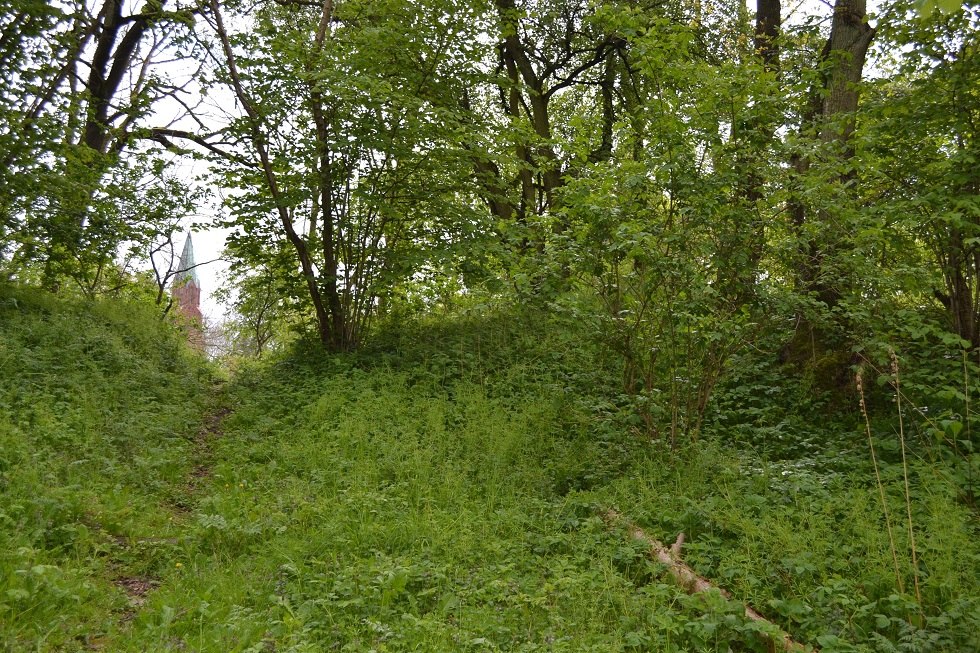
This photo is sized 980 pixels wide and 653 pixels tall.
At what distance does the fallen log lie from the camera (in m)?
3.94

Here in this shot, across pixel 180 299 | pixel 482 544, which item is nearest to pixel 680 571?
pixel 482 544

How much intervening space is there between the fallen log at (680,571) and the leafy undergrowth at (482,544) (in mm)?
80

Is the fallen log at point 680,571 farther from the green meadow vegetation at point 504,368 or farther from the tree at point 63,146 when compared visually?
the tree at point 63,146

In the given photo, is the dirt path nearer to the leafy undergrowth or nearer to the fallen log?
the leafy undergrowth

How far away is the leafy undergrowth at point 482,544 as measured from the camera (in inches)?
160

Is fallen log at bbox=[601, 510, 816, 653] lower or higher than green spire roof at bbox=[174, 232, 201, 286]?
lower

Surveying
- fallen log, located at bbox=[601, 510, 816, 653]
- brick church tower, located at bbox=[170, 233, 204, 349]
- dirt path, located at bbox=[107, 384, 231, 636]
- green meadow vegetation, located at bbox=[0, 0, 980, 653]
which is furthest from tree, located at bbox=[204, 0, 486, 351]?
fallen log, located at bbox=[601, 510, 816, 653]

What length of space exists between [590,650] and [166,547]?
10.6 feet

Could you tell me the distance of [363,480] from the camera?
21.0ft

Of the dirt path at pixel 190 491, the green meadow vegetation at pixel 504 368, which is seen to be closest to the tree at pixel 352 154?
the green meadow vegetation at pixel 504 368

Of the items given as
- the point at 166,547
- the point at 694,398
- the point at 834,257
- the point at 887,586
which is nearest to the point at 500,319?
the point at 694,398

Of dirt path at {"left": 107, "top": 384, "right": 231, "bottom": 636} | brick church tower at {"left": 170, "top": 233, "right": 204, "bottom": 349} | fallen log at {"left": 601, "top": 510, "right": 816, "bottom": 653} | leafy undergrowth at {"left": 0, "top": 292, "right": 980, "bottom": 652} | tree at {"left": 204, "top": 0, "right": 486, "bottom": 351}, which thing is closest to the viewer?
Answer: fallen log at {"left": 601, "top": 510, "right": 816, "bottom": 653}

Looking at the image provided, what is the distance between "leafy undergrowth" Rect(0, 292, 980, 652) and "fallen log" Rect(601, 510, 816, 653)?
0.08 m

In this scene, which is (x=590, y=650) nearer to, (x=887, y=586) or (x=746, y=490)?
(x=887, y=586)
